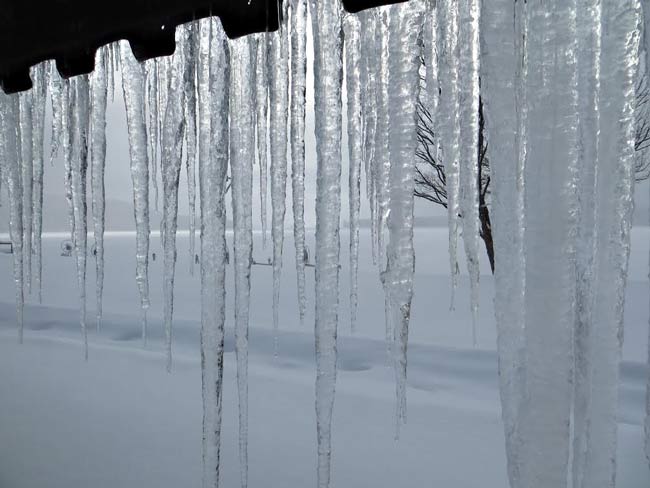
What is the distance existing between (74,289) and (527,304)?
1303cm

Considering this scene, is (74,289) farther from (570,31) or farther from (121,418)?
(570,31)

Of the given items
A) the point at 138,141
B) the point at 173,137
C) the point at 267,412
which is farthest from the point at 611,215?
the point at 267,412

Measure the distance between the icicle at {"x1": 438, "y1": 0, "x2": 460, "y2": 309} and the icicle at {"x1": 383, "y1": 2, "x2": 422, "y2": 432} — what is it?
0.18m

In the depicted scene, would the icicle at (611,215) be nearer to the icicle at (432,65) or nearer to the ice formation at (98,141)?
the icicle at (432,65)

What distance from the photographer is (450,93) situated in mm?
1552

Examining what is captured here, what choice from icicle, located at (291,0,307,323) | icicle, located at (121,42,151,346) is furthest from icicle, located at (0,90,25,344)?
icicle, located at (291,0,307,323)

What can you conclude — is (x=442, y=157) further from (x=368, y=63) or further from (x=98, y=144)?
(x=98, y=144)

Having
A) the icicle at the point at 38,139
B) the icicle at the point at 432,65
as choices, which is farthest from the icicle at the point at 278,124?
the icicle at the point at 38,139

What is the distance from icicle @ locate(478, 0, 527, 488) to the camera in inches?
44.8

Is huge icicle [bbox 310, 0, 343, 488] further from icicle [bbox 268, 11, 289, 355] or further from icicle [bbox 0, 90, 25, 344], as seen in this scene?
icicle [bbox 0, 90, 25, 344]

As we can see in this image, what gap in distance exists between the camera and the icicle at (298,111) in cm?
175

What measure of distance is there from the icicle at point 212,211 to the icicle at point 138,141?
56cm

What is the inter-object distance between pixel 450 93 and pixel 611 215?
0.74 m

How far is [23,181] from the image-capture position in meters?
2.64
